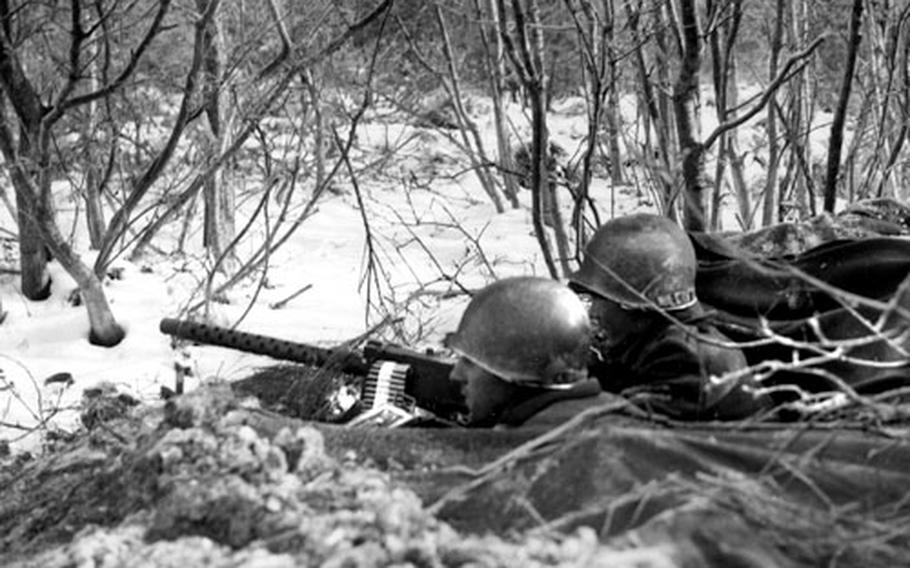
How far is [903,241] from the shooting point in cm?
493

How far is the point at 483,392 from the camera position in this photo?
154 inches

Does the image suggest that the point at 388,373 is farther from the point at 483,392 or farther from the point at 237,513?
the point at 237,513

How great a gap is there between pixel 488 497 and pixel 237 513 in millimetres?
633

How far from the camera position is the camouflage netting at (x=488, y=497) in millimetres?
2518

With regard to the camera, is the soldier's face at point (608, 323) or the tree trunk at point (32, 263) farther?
the tree trunk at point (32, 263)

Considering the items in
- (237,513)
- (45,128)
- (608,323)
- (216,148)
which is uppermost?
(45,128)

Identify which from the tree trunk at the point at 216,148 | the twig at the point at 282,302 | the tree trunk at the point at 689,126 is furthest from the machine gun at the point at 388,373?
the twig at the point at 282,302

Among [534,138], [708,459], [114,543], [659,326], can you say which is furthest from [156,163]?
[708,459]

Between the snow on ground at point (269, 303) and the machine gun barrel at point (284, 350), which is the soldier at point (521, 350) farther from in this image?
the snow on ground at point (269, 303)

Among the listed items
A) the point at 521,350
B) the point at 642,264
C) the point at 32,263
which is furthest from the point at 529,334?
the point at 32,263

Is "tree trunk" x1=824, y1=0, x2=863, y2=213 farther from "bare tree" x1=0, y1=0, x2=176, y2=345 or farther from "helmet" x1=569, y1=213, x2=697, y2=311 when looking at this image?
"bare tree" x1=0, y1=0, x2=176, y2=345

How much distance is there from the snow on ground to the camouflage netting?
247 cm

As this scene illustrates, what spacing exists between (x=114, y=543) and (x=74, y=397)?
3.50 metres

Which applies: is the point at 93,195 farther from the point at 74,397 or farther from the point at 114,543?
the point at 114,543
